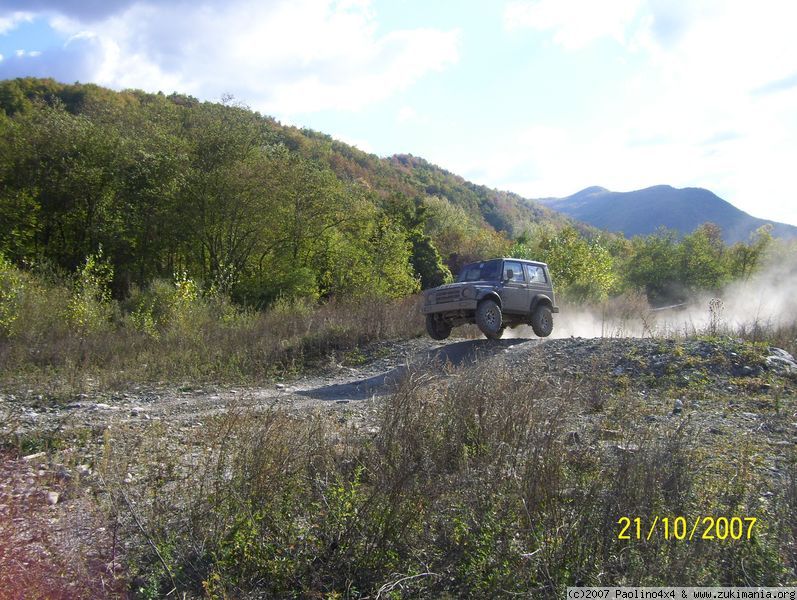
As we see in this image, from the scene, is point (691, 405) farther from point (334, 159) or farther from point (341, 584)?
point (334, 159)

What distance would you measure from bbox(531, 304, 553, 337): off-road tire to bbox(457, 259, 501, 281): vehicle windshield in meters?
1.66

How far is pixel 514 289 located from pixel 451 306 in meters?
1.90

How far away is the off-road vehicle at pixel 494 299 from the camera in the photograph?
14.7 meters

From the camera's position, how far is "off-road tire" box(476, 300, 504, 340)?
48.0 ft

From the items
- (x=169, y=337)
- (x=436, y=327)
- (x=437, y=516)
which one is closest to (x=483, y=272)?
(x=436, y=327)

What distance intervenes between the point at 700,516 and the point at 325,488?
2.58 m

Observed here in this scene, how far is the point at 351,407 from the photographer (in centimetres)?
920

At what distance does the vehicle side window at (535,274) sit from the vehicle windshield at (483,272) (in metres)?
1.07

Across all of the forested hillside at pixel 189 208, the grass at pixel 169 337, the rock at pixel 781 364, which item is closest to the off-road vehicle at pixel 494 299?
the grass at pixel 169 337

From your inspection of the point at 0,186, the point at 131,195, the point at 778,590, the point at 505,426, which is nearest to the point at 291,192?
the point at 131,195

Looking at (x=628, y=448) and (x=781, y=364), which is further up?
(x=628, y=448)

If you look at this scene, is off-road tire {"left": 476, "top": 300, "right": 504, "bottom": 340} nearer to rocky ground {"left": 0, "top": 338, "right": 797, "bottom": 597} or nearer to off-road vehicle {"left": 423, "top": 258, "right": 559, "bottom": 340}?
off-road vehicle {"left": 423, "top": 258, "right": 559, "bottom": 340}

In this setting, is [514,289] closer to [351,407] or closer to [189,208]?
[351,407]

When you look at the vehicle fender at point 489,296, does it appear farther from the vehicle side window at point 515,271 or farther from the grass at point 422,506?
the grass at point 422,506
